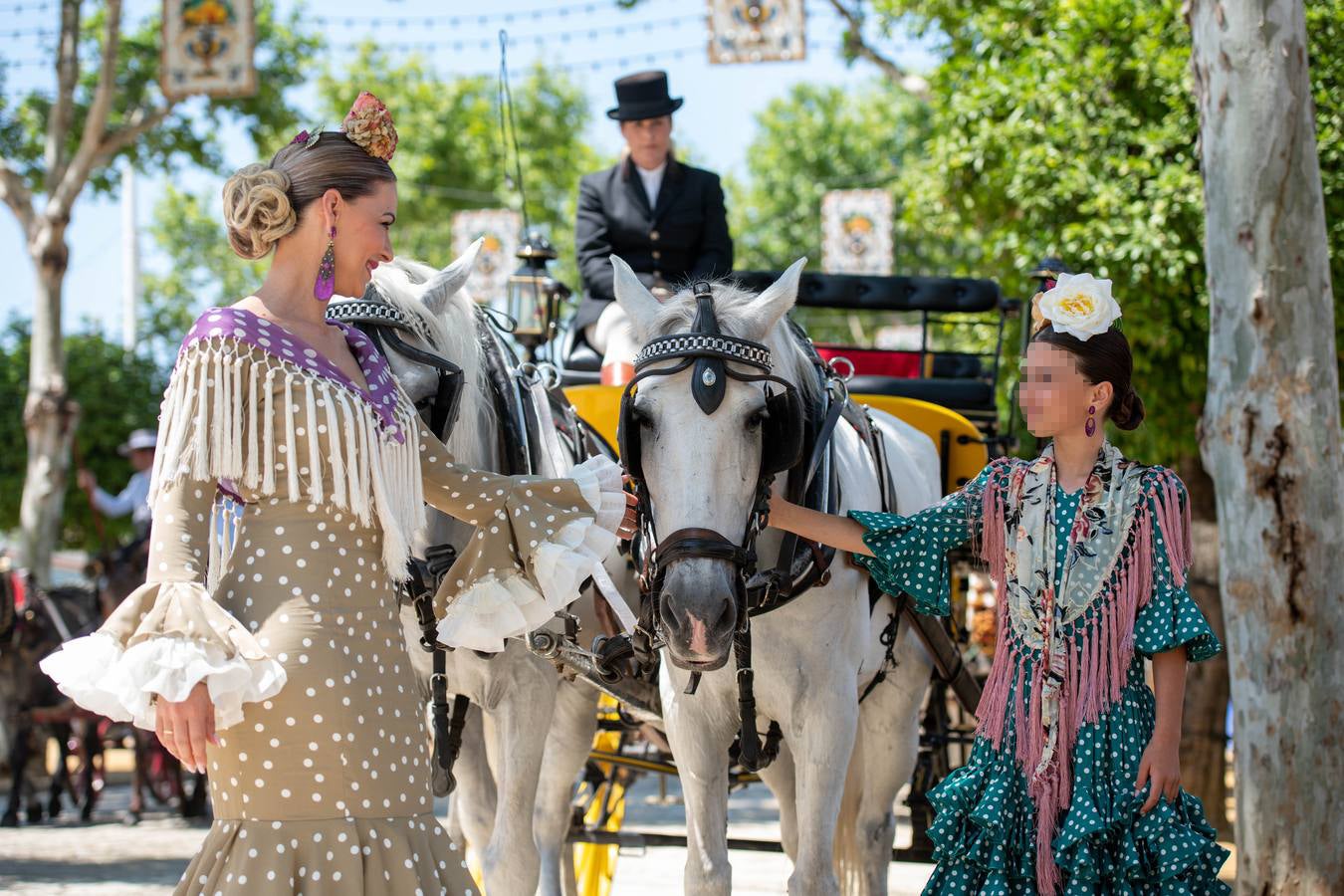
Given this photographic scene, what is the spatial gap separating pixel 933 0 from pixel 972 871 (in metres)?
9.57

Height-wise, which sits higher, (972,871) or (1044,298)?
(1044,298)

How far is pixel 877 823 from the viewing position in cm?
543

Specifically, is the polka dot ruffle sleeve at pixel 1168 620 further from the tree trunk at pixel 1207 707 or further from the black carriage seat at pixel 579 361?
the tree trunk at pixel 1207 707

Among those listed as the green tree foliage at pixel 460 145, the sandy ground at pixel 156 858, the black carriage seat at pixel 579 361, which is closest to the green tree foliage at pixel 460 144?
the green tree foliage at pixel 460 145

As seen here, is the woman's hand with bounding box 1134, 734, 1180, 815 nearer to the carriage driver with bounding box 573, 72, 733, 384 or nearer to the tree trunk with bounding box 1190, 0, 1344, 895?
the tree trunk with bounding box 1190, 0, 1344, 895

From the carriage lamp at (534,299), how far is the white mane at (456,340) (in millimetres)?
1633

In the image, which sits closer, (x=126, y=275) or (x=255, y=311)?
Result: (x=255, y=311)

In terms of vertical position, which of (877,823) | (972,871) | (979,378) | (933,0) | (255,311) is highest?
(933,0)

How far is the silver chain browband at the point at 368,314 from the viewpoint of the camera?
460 cm

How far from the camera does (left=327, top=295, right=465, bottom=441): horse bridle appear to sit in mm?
4582

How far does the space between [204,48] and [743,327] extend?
11.2 m

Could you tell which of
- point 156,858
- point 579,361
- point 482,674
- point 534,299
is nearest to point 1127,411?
point 482,674

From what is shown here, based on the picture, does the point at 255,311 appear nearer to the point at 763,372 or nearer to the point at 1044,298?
the point at 763,372

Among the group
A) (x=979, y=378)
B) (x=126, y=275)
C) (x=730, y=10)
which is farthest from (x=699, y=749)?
(x=126, y=275)
